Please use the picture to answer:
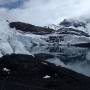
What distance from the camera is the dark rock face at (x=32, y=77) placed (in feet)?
387

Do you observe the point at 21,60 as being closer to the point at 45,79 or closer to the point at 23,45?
the point at 45,79

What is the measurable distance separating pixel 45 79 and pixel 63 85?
9.43m

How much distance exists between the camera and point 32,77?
135250mm

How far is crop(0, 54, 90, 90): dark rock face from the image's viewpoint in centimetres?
11810

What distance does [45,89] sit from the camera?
114 metres

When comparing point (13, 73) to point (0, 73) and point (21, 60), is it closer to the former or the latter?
point (0, 73)

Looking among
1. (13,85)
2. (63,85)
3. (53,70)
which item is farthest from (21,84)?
(53,70)

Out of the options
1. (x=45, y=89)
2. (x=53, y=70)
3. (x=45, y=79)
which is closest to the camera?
(x=45, y=89)

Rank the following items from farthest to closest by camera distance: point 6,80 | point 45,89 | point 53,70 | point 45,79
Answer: point 53,70
point 45,79
point 6,80
point 45,89

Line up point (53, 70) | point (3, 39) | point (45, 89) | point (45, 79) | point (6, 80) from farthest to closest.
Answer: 1. point (3, 39)
2. point (53, 70)
3. point (45, 79)
4. point (6, 80)
5. point (45, 89)

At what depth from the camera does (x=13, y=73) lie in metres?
139

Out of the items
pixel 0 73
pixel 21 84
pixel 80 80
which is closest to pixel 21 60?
pixel 0 73

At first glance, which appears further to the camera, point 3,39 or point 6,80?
point 3,39

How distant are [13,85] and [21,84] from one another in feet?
14.5
